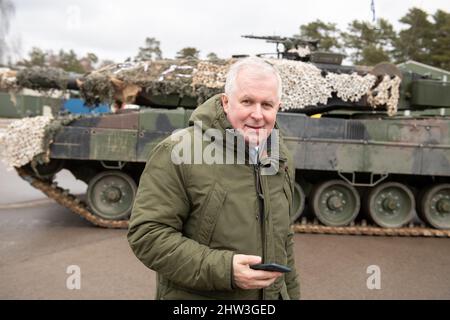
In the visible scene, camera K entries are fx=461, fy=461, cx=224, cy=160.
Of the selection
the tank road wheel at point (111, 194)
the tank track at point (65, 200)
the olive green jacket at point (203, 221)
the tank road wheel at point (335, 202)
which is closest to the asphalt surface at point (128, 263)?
the tank track at point (65, 200)

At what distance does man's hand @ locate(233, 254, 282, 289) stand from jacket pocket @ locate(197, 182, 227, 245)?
0.16m

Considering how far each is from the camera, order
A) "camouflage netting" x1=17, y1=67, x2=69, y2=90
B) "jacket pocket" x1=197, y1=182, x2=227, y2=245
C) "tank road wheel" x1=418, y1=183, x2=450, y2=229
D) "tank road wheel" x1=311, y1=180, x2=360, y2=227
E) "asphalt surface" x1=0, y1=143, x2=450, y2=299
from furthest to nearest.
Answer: "camouflage netting" x1=17, y1=67, x2=69, y2=90 → "tank road wheel" x1=418, y1=183, x2=450, y2=229 → "tank road wheel" x1=311, y1=180, x2=360, y2=227 → "asphalt surface" x1=0, y1=143, x2=450, y2=299 → "jacket pocket" x1=197, y1=182, x2=227, y2=245

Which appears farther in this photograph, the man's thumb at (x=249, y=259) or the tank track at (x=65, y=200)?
the tank track at (x=65, y=200)

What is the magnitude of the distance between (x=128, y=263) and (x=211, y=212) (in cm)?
378

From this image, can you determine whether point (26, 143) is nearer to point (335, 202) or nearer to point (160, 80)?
point (160, 80)

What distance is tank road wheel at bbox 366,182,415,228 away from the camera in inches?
299

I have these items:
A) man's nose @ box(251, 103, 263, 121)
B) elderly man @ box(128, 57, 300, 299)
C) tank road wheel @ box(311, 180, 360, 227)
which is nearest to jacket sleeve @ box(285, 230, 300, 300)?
elderly man @ box(128, 57, 300, 299)

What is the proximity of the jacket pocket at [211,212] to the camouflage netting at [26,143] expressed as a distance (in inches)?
225

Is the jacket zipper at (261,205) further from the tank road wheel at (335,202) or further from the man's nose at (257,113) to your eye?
the tank road wheel at (335,202)

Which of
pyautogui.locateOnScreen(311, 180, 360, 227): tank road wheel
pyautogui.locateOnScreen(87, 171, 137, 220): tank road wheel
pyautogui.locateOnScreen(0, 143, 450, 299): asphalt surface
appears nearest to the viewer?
pyautogui.locateOnScreen(0, 143, 450, 299): asphalt surface

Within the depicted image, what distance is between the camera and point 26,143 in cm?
683

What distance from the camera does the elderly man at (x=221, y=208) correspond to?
1.67m

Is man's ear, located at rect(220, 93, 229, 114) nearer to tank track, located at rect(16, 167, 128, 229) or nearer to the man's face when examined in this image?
the man's face

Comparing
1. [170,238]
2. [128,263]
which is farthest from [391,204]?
[170,238]
